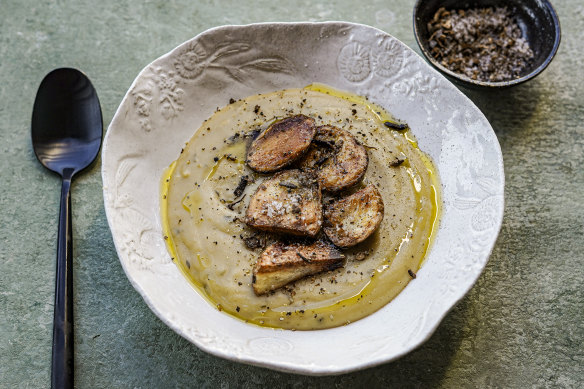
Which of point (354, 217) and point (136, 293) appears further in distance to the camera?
point (136, 293)

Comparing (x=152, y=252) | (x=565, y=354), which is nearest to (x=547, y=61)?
(x=565, y=354)

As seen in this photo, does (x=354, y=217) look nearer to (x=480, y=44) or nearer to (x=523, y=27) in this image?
(x=480, y=44)

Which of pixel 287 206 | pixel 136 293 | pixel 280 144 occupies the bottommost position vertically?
pixel 136 293

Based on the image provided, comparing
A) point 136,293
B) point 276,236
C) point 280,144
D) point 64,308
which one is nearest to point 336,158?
point 280,144

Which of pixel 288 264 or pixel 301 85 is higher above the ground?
pixel 301 85

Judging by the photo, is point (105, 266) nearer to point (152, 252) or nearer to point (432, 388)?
point (152, 252)

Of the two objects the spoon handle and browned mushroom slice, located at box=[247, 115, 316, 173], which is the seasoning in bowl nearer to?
→ browned mushroom slice, located at box=[247, 115, 316, 173]

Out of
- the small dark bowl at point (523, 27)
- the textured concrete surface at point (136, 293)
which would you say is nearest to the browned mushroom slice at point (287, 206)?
the textured concrete surface at point (136, 293)

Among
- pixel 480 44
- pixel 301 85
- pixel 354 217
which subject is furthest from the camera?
pixel 480 44
